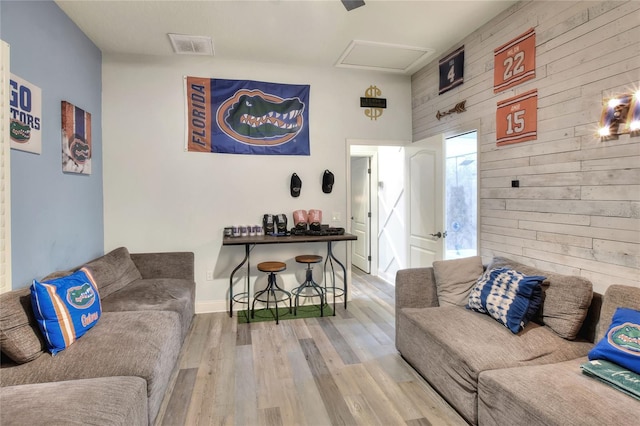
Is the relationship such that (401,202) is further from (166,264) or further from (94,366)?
(94,366)

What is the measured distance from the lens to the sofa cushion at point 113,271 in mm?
2812

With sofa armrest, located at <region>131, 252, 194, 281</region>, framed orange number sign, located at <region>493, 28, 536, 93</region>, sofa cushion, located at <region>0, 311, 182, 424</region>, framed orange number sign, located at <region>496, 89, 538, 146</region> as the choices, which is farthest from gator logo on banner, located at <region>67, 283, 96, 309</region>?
framed orange number sign, located at <region>493, 28, 536, 93</region>

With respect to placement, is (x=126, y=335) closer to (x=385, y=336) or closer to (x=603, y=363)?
(x=385, y=336)

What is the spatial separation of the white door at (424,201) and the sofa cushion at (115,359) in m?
2.78

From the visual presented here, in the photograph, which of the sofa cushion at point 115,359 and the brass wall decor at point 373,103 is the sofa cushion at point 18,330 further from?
the brass wall decor at point 373,103

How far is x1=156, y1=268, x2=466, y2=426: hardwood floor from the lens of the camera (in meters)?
2.02

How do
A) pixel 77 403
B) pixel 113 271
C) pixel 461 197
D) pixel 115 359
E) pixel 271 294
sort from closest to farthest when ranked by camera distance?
pixel 77 403
pixel 115 359
pixel 113 271
pixel 271 294
pixel 461 197

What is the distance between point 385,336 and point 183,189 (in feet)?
8.82

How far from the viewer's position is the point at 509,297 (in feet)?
7.43

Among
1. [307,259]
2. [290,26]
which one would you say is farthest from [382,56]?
[307,259]

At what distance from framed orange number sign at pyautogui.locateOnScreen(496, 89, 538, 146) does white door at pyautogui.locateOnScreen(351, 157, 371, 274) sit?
9.69 ft

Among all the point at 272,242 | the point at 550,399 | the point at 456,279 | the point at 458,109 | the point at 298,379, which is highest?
the point at 458,109

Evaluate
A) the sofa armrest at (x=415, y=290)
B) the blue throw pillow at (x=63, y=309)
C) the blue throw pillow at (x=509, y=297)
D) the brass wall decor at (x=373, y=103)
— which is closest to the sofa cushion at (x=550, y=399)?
the blue throw pillow at (x=509, y=297)

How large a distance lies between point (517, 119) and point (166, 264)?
3.62 meters
